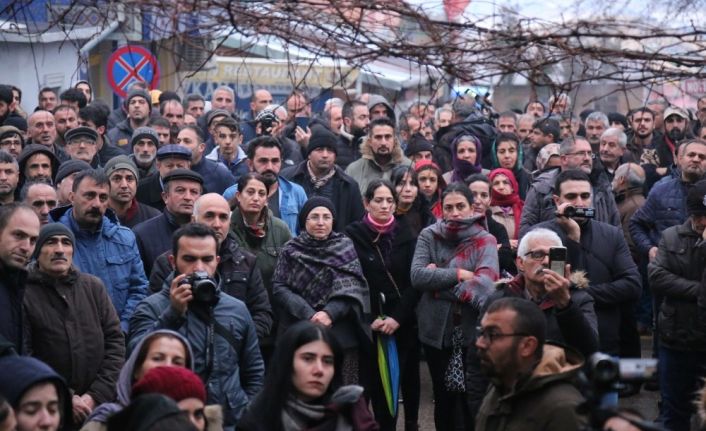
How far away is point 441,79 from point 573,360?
→ 136 centimetres

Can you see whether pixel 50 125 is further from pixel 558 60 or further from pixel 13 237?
pixel 558 60

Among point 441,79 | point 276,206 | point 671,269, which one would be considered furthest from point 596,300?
point 441,79

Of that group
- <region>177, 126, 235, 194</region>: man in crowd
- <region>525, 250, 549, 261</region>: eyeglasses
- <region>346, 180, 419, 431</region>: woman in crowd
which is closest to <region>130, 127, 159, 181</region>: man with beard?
<region>177, 126, 235, 194</region>: man in crowd

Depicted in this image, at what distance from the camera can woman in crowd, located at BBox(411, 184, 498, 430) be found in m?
9.59

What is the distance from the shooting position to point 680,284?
970cm

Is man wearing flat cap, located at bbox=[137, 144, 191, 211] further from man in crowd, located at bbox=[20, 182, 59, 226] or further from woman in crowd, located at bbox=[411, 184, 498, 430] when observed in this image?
woman in crowd, located at bbox=[411, 184, 498, 430]

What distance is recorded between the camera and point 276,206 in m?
11.4

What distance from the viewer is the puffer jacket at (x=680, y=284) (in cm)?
962

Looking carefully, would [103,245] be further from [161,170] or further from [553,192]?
[553,192]

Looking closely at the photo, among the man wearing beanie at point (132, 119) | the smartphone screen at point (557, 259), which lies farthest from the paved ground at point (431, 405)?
the man wearing beanie at point (132, 119)

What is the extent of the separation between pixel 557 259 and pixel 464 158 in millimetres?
5008

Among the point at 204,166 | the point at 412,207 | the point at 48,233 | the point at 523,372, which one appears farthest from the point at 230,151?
the point at 523,372

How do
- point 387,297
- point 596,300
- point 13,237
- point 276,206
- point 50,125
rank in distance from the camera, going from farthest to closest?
point 50,125 < point 276,206 < point 387,297 < point 596,300 < point 13,237

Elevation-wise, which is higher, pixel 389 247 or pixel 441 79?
pixel 441 79
